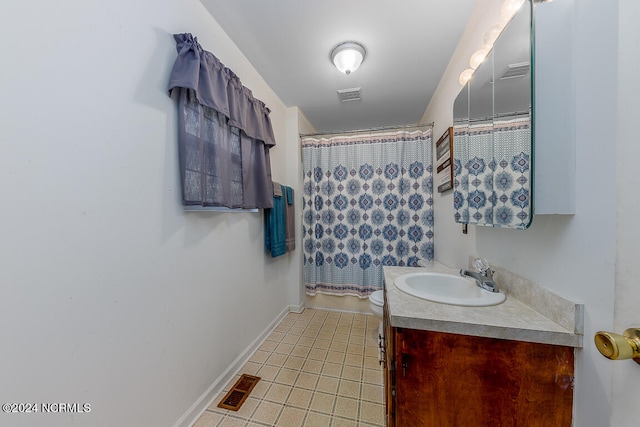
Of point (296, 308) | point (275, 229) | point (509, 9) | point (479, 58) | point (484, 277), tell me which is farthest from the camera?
point (296, 308)

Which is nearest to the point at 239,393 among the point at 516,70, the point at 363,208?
the point at 363,208

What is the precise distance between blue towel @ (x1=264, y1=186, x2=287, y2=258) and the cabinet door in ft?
4.77

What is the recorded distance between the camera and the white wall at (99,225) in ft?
2.14

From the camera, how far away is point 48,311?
2.32ft

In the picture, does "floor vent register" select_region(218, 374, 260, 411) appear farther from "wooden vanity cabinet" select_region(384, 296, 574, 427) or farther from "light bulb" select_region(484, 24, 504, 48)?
"light bulb" select_region(484, 24, 504, 48)

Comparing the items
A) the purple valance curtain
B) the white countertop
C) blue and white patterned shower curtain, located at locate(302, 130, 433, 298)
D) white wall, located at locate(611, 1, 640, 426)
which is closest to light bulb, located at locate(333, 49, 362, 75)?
the purple valance curtain

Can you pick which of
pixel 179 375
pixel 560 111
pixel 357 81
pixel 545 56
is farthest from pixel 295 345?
pixel 357 81

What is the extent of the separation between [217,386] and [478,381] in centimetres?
145

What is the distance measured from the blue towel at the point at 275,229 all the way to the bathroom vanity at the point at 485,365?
143 cm

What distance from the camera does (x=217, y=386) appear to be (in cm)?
145

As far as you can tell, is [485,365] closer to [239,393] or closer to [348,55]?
[239,393]

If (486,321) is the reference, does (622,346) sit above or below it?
above

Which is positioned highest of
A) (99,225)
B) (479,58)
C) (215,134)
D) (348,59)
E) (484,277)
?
(348,59)

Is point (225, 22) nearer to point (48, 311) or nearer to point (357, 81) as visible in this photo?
point (357, 81)
